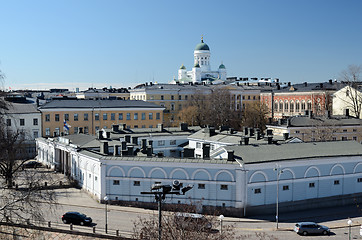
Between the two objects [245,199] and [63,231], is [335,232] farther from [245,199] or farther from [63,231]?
[63,231]

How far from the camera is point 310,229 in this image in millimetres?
33031

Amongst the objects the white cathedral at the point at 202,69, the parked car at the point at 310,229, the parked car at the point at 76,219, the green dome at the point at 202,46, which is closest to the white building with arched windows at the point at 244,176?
the parked car at the point at 310,229

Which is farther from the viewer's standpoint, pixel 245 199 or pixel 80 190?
pixel 80 190

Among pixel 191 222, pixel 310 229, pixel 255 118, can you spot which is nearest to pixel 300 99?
pixel 255 118

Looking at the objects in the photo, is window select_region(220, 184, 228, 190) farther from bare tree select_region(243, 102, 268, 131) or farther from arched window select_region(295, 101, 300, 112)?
arched window select_region(295, 101, 300, 112)

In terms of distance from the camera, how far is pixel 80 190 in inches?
1828

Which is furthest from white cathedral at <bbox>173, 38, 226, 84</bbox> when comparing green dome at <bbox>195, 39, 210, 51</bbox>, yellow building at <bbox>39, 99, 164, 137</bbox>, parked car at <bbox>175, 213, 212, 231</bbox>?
parked car at <bbox>175, 213, 212, 231</bbox>

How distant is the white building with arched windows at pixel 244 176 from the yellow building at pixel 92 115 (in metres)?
30.3

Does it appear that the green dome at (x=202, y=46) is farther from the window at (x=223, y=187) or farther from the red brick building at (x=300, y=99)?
the window at (x=223, y=187)

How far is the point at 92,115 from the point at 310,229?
5043cm

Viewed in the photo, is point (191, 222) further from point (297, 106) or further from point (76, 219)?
point (297, 106)

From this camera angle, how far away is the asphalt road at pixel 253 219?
111ft

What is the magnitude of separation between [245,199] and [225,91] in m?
70.5

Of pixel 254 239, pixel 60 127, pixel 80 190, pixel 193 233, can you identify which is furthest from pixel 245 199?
pixel 60 127
